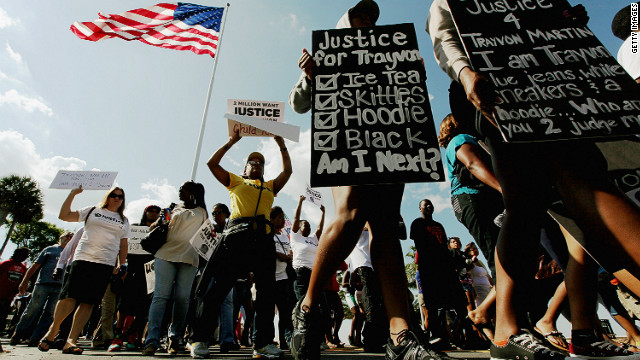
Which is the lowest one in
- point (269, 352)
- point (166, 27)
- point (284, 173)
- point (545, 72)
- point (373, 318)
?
point (269, 352)

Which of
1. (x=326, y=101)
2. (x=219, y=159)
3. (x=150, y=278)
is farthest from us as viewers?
(x=150, y=278)

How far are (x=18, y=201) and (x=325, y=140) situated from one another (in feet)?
181

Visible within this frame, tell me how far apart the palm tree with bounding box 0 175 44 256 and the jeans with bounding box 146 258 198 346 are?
5168cm

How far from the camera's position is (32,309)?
17.5 feet

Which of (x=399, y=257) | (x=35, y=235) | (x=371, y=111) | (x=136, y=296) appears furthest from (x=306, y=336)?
(x=35, y=235)

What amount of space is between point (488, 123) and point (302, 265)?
4300mm

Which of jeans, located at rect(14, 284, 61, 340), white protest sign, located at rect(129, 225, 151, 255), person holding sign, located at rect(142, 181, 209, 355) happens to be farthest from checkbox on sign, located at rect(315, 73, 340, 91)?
jeans, located at rect(14, 284, 61, 340)

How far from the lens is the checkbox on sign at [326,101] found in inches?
79.7

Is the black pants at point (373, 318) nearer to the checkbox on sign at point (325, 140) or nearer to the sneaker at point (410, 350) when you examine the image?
the sneaker at point (410, 350)

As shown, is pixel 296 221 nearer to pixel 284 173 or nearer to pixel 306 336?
pixel 284 173

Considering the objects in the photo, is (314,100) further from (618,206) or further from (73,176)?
(73,176)

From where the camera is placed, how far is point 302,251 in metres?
5.80

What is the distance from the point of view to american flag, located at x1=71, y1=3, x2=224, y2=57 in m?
8.08
